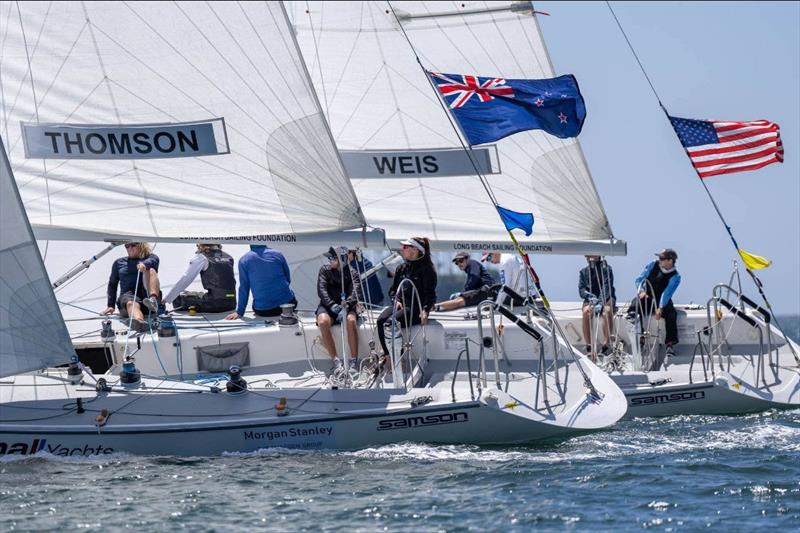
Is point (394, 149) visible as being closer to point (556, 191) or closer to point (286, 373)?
point (556, 191)

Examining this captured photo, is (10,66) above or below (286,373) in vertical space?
above

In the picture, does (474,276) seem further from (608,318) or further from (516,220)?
(516,220)

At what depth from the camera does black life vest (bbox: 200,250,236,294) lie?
16.5m

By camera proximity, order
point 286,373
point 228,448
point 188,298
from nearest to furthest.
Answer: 1. point 228,448
2. point 286,373
3. point 188,298

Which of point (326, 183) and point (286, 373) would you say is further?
point (286, 373)

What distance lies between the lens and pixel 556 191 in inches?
687

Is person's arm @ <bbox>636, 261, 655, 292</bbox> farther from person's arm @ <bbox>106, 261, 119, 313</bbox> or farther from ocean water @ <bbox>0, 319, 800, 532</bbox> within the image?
person's arm @ <bbox>106, 261, 119, 313</bbox>

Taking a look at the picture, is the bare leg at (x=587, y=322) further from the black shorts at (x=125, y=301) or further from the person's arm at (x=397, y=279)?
the black shorts at (x=125, y=301)

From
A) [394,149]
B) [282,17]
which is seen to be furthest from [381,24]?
[282,17]

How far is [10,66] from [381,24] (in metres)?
5.42

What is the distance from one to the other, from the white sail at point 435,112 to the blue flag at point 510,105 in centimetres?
85

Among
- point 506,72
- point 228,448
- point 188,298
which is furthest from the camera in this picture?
point 506,72

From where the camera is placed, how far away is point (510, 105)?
16594mm

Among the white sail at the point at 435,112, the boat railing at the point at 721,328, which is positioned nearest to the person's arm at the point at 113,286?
the white sail at the point at 435,112
